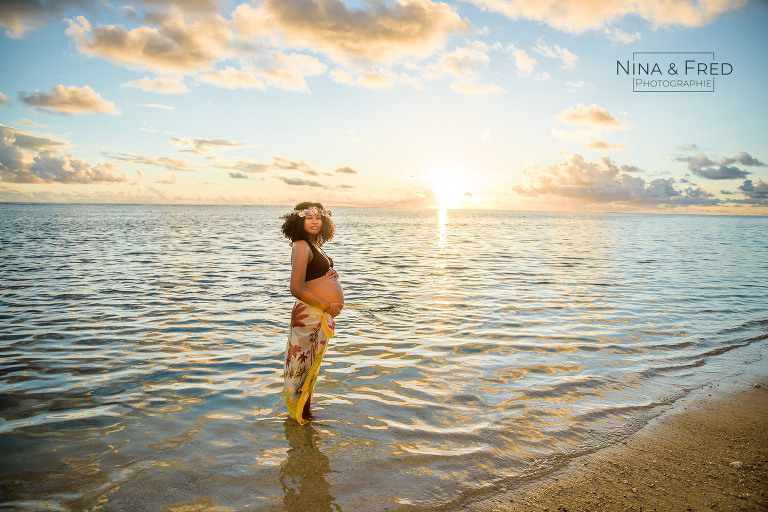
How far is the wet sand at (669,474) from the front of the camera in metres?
3.92

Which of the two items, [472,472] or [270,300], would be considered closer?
[472,472]

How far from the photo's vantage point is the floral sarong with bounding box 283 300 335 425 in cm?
541

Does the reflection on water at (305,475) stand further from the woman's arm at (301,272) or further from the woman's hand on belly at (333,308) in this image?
the woman's arm at (301,272)

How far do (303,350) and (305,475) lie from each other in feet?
4.61

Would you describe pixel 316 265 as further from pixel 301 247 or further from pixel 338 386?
pixel 338 386

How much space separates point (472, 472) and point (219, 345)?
243 inches

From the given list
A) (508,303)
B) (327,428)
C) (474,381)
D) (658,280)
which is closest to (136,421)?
(327,428)

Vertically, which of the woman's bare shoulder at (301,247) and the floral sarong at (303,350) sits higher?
the woman's bare shoulder at (301,247)

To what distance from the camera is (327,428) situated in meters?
5.54

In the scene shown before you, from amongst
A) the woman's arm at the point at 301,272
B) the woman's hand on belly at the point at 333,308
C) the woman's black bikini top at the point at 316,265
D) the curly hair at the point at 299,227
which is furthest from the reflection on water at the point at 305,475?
the curly hair at the point at 299,227

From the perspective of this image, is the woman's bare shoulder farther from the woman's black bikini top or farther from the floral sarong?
the floral sarong

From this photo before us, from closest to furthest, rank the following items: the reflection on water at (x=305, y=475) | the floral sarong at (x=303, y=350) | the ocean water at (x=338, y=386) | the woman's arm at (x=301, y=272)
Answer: the reflection on water at (x=305, y=475) < the ocean water at (x=338, y=386) < the woman's arm at (x=301, y=272) < the floral sarong at (x=303, y=350)

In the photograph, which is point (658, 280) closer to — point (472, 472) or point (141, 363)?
point (472, 472)

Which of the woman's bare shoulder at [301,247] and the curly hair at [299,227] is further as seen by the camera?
the curly hair at [299,227]
